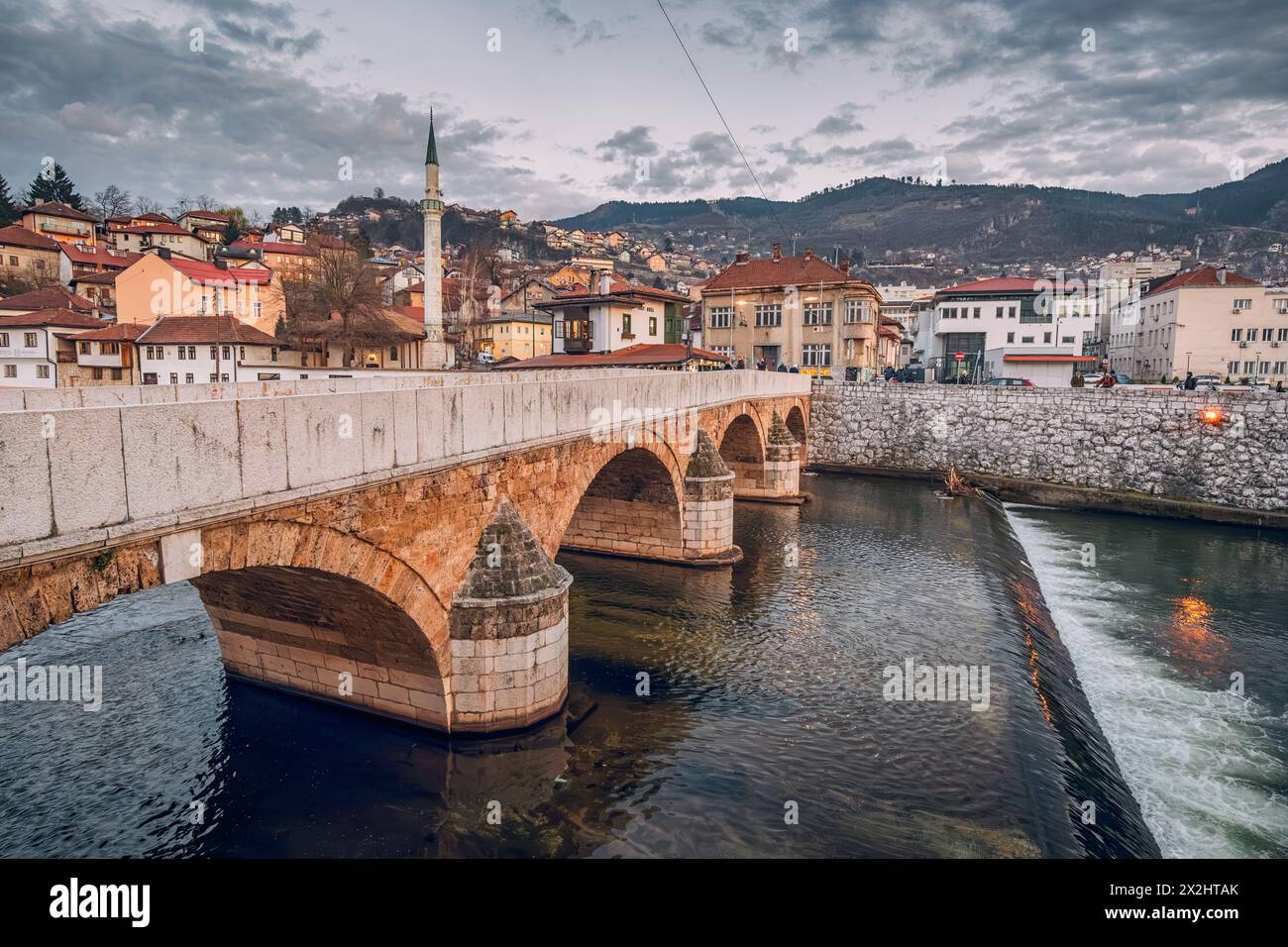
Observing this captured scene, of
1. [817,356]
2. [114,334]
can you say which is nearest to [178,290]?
[114,334]

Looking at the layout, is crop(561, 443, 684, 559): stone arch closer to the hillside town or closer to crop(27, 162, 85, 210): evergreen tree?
the hillside town

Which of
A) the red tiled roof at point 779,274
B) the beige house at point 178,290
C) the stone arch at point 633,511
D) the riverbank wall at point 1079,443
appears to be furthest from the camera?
the red tiled roof at point 779,274

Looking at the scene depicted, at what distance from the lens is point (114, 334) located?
36031 millimetres

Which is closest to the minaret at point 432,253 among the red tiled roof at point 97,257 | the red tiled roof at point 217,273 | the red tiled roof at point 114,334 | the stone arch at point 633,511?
the red tiled roof at point 114,334

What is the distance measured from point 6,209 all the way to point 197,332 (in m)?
52.0

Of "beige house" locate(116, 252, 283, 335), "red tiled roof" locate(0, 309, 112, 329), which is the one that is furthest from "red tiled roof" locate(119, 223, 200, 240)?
"red tiled roof" locate(0, 309, 112, 329)

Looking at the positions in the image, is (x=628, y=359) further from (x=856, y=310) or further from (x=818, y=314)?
(x=856, y=310)

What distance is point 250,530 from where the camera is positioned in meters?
7.24

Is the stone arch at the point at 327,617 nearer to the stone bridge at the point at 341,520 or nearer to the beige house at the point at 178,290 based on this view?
the stone bridge at the point at 341,520

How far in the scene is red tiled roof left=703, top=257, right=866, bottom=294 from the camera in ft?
161

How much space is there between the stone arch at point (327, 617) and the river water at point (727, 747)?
524 mm

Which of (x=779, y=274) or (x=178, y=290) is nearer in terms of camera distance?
(x=178, y=290)

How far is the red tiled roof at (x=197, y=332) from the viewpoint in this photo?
3450 cm
